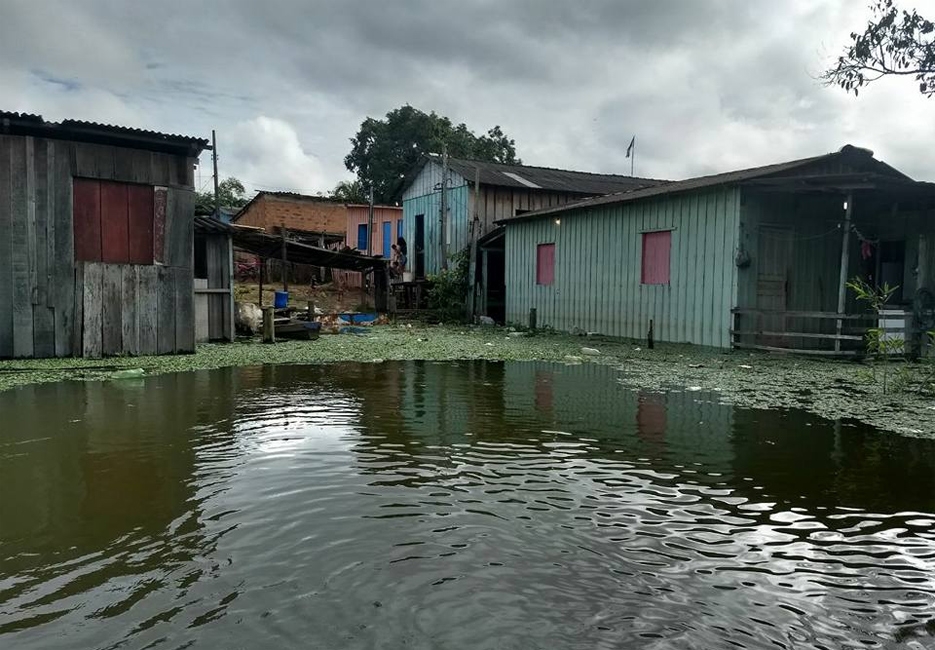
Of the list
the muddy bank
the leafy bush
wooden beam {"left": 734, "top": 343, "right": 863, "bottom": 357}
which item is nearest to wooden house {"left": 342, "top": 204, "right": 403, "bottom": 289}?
the leafy bush

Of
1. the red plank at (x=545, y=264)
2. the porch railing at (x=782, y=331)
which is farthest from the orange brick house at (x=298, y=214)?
the porch railing at (x=782, y=331)

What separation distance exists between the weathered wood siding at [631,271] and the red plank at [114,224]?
993 cm

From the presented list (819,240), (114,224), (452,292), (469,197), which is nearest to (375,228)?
(469,197)

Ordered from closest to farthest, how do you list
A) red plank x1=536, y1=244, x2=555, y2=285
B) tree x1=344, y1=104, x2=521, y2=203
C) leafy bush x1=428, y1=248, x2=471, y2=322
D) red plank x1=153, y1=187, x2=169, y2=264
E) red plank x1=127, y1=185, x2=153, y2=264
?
red plank x1=127, y1=185, x2=153, y2=264
red plank x1=153, y1=187, x2=169, y2=264
red plank x1=536, y1=244, x2=555, y2=285
leafy bush x1=428, y1=248, x2=471, y2=322
tree x1=344, y1=104, x2=521, y2=203

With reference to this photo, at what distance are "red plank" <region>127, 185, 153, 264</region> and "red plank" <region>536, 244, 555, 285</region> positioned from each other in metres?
9.83

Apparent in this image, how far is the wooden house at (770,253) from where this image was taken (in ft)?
38.6

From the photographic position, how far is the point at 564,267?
1653 cm

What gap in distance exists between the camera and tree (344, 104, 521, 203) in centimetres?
3566

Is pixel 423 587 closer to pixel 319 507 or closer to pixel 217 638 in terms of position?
pixel 217 638

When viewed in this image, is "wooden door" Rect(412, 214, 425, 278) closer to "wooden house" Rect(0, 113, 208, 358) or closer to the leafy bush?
the leafy bush

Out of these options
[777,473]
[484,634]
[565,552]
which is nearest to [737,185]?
[777,473]

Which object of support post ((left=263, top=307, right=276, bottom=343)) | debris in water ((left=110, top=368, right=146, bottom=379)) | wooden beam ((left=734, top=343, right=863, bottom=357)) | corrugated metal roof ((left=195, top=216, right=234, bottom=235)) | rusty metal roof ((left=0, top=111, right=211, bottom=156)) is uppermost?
rusty metal roof ((left=0, top=111, right=211, bottom=156))

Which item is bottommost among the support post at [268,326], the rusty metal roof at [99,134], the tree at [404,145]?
the support post at [268,326]

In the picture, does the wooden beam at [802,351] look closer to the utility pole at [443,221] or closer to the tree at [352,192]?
the utility pole at [443,221]
